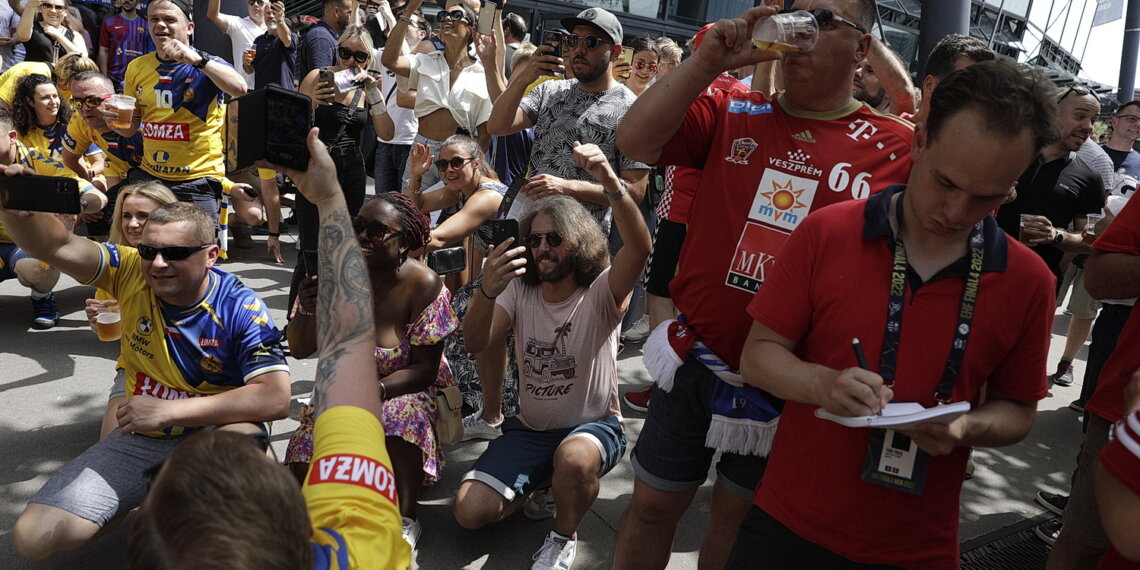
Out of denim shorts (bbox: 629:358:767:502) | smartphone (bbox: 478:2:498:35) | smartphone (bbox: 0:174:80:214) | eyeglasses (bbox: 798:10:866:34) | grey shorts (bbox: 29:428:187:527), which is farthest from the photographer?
smartphone (bbox: 478:2:498:35)

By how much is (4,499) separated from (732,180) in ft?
10.4

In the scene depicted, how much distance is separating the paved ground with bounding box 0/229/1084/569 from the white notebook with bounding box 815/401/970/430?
6.16 ft

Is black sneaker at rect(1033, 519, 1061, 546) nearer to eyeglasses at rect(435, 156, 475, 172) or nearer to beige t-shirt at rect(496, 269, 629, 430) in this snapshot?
beige t-shirt at rect(496, 269, 629, 430)

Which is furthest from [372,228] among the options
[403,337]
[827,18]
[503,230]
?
[827,18]

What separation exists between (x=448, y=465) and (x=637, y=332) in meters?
2.39

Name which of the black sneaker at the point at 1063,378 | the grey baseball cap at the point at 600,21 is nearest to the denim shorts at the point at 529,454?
the grey baseball cap at the point at 600,21

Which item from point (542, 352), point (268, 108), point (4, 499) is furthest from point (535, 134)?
point (4, 499)

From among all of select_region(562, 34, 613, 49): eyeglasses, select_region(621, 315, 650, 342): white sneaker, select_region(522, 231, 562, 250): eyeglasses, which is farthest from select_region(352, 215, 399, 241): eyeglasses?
select_region(621, 315, 650, 342): white sneaker

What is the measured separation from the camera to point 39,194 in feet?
7.98

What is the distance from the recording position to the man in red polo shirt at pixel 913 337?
1483 mm

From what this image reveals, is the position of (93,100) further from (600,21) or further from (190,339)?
(600,21)

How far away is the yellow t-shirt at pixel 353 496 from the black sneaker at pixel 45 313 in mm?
4526

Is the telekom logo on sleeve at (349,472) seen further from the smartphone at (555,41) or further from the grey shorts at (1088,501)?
the smartphone at (555,41)

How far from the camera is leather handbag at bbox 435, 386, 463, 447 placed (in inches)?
130
